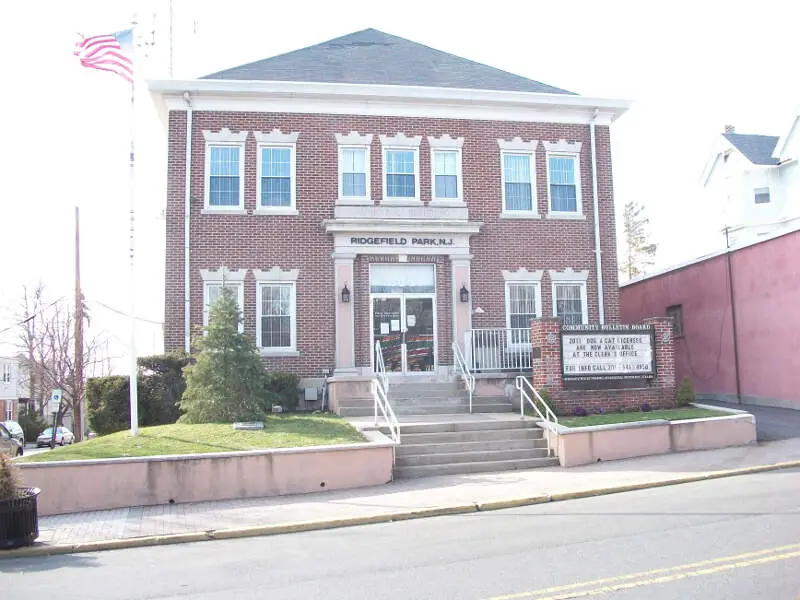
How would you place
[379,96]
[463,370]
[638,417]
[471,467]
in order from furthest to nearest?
[379,96] < [463,370] < [638,417] < [471,467]

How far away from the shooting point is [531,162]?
69.8 ft

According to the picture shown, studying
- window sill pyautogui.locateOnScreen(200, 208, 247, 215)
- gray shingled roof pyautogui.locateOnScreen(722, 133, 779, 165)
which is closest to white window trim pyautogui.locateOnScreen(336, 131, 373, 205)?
window sill pyautogui.locateOnScreen(200, 208, 247, 215)

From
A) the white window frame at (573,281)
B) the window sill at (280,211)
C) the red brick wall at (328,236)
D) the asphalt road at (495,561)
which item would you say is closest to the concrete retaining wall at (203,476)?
the asphalt road at (495,561)

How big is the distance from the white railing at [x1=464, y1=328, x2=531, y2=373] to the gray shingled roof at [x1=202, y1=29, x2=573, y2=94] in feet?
23.3

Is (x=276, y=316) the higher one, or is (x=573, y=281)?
(x=573, y=281)

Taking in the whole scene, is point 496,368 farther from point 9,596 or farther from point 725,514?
point 9,596

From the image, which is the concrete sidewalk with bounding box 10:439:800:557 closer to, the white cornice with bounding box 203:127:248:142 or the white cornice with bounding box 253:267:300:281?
the white cornice with bounding box 253:267:300:281

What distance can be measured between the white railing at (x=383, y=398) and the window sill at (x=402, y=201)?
379cm

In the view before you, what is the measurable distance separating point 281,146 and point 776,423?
13.8 metres

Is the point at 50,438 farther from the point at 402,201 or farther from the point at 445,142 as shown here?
the point at 445,142

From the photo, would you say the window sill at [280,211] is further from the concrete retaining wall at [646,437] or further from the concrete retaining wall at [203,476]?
the concrete retaining wall at [646,437]

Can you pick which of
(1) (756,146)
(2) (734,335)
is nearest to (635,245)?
(1) (756,146)

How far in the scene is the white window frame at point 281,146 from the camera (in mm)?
19828

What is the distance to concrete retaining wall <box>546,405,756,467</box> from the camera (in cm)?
1391
